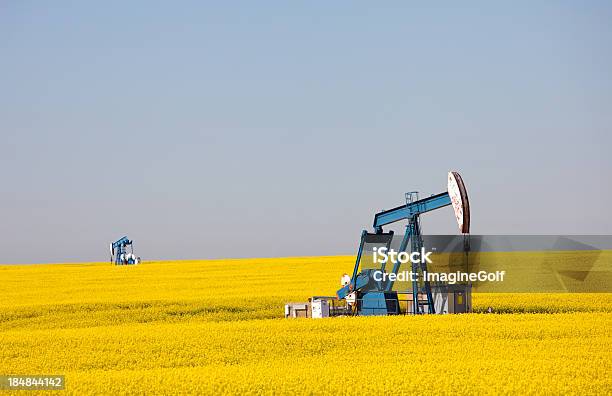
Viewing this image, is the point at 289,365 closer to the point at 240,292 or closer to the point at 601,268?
the point at 240,292

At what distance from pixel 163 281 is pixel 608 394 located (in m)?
36.0

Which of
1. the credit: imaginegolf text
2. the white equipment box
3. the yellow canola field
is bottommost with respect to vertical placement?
the yellow canola field

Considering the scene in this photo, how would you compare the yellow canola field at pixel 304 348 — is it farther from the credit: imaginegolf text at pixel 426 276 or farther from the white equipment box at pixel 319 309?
the white equipment box at pixel 319 309

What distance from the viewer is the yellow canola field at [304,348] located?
48.2 feet

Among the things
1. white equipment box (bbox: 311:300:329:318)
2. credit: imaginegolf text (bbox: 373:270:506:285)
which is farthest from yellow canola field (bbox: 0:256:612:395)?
white equipment box (bbox: 311:300:329:318)

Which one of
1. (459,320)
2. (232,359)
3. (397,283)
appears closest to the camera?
(232,359)

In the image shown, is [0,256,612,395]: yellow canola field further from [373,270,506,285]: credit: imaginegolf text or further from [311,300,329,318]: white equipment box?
[311,300,329,318]: white equipment box

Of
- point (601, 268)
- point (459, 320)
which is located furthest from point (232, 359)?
point (601, 268)

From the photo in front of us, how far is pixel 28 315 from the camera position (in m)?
30.0

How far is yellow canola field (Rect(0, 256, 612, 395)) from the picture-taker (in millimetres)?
→ 14695

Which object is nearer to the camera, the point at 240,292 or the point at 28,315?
the point at 28,315

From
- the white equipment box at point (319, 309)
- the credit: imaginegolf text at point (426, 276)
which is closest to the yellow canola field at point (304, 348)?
the credit: imaginegolf text at point (426, 276)

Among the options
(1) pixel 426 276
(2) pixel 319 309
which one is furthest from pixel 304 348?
(1) pixel 426 276

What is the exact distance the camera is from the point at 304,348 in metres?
19.4
